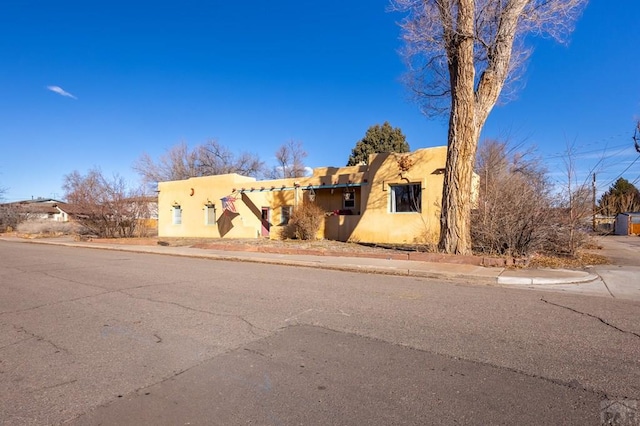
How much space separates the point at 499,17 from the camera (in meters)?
12.2

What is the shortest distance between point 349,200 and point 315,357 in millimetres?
17821

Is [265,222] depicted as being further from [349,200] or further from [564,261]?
[564,261]

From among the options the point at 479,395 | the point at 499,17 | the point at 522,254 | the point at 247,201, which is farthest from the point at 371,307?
the point at 247,201

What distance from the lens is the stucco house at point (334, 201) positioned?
17.7m

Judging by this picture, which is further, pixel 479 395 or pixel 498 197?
pixel 498 197

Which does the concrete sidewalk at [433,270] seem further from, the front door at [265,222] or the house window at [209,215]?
the house window at [209,215]

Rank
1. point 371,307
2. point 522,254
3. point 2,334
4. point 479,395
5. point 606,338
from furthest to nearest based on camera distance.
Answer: point 522,254 < point 371,307 < point 2,334 < point 606,338 < point 479,395

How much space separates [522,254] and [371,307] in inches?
315

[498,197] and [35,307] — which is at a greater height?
[498,197]

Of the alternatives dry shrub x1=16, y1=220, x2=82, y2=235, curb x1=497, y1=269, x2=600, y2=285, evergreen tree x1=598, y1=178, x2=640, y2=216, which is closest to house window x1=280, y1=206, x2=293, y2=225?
curb x1=497, y1=269, x2=600, y2=285

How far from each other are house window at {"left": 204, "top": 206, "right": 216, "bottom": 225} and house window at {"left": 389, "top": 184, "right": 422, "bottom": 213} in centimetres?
1350

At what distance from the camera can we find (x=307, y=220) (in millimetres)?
19797

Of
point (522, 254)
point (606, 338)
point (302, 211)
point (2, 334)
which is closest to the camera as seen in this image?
point (606, 338)

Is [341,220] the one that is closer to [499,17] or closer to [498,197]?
[498,197]
